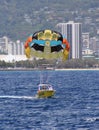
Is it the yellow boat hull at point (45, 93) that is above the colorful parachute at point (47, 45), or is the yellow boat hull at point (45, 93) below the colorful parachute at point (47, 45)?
below

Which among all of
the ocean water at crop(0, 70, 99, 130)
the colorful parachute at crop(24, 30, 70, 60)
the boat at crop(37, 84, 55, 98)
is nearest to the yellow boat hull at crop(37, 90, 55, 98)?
the boat at crop(37, 84, 55, 98)

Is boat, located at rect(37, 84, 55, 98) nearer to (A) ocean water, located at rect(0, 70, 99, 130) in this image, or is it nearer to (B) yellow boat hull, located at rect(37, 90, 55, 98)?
(B) yellow boat hull, located at rect(37, 90, 55, 98)

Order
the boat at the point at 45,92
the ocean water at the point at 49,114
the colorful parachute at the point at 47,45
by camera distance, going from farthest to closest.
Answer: the boat at the point at 45,92 < the colorful parachute at the point at 47,45 < the ocean water at the point at 49,114

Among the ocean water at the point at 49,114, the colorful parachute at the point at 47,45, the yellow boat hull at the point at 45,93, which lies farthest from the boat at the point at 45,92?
the colorful parachute at the point at 47,45

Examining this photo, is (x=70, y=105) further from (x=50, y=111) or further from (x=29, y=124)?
(x=29, y=124)

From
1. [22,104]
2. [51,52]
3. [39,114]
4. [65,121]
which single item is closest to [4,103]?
[22,104]

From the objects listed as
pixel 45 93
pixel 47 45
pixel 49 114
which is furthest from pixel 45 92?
pixel 49 114

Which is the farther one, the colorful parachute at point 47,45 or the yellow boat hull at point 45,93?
the yellow boat hull at point 45,93

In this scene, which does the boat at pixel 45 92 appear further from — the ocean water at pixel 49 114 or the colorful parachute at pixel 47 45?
the colorful parachute at pixel 47 45
